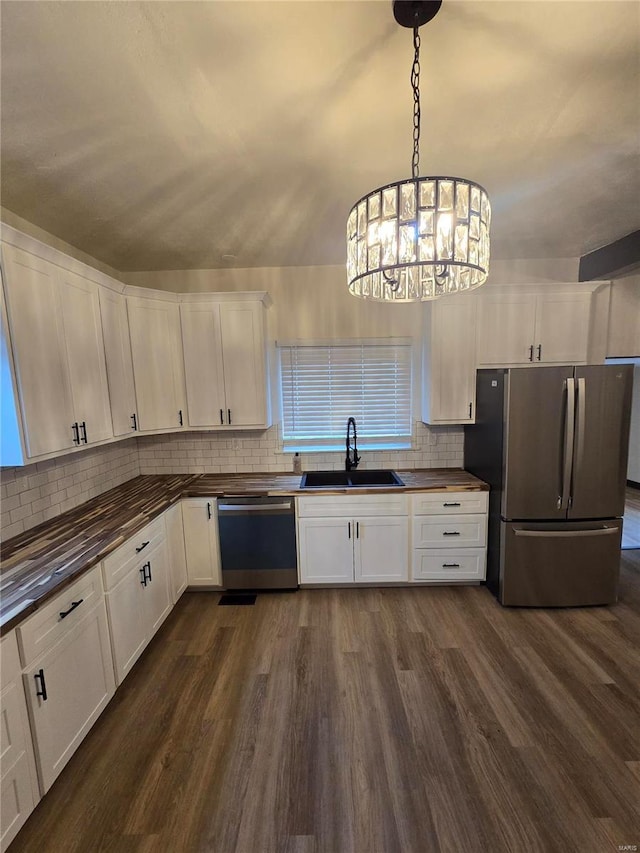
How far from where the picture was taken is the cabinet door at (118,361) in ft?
7.75

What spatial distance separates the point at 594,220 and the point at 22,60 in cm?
322

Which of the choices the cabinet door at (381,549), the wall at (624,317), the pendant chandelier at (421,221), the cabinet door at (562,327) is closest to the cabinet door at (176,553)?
the cabinet door at (381,549)

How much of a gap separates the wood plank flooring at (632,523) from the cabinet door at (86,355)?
480 centimetres

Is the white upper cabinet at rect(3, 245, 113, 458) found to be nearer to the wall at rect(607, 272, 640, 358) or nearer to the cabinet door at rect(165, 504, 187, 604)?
the cabinet door at rect(165, 504, 187, 604)

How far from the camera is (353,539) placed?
2.76 metres

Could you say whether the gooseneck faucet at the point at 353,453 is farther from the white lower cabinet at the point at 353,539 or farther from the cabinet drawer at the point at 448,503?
the cabinet drawer at the point at 448,503

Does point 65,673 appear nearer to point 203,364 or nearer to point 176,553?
point 176,553

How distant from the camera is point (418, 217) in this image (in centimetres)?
103

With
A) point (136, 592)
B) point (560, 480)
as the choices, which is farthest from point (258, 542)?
point (560, 480)

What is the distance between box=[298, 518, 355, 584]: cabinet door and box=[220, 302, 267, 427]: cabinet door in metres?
0.98

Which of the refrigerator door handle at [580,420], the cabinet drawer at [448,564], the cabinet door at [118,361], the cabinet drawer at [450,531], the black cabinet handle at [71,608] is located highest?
the cabinet door at [118,361]

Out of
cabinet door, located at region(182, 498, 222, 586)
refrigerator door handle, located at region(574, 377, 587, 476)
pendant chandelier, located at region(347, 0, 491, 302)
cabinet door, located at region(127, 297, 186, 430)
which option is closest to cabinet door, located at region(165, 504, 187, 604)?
cabinet door, located at region(182, 498, 222, 586)

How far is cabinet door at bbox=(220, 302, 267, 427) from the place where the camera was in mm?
2850

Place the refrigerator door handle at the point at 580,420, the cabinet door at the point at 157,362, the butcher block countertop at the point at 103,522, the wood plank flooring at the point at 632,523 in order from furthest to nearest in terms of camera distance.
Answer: the wood plank flooring at the point at 632,523 → the cabinet door at the point at 157,362 → the refrigerator door handle at the point at 580,420 → the butcher block countertop at the point at 103,522
